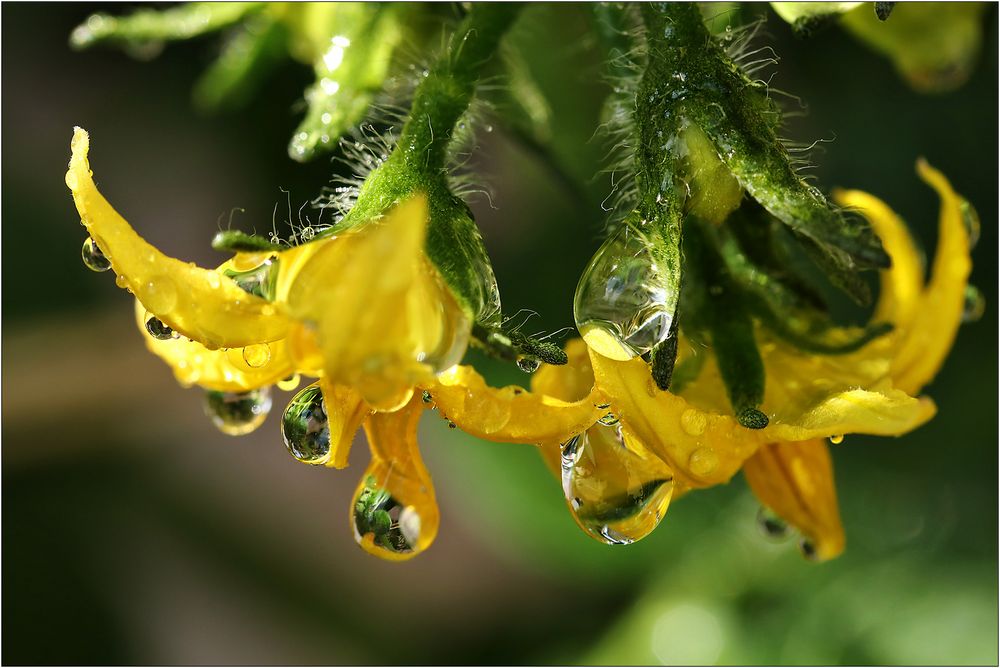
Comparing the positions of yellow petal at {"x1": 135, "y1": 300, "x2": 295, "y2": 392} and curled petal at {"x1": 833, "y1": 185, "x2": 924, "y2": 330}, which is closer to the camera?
yellow petal at {"x1": 135, "y1": 300, "x2": 295, "y2": 392}

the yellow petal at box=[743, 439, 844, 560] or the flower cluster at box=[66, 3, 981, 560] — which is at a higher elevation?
the flower cluster at box=[66, 3, 981, 560]

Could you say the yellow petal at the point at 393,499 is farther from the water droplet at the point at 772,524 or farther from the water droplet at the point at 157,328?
the water droplet at the point at 772,524

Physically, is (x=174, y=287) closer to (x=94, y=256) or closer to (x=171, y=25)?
(x=94, y=256)

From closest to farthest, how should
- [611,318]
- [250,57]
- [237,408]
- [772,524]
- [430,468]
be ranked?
[611,318] < [237,408] < [772,524] < [250,57] < [430,468]

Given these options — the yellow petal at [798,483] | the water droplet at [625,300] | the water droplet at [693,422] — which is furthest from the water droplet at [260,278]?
the yellow petal at [798,483]

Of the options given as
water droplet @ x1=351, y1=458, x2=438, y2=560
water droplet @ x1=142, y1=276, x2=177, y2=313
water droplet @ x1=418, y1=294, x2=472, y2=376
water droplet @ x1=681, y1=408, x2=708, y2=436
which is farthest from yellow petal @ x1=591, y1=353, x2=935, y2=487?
water droplet @ x1=142, y1=276, x2=177, y2=313

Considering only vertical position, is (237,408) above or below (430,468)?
below

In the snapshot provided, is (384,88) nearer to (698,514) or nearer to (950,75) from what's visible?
(950,75)

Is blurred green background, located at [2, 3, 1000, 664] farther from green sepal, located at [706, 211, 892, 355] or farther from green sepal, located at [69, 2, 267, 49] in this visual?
green sepal, located at [69, 2, 267, 49]

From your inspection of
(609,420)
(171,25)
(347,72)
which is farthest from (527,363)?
(171,25)
